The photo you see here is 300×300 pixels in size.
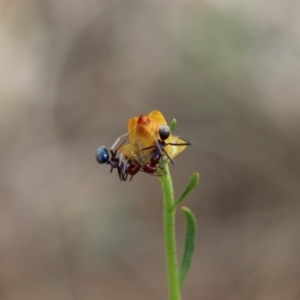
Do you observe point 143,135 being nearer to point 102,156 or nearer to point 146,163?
point 146,163

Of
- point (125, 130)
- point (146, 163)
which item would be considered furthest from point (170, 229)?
point (125, 130)

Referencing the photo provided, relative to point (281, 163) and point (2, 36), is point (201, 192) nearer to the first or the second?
point (281, 163)

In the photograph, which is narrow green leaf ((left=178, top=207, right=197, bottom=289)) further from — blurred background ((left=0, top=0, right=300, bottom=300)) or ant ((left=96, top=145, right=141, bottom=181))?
blurred background ((left=0, top=0, right=300, bottom=300))

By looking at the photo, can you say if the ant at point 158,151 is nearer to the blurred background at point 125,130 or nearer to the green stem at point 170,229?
the green stem at point 170,229

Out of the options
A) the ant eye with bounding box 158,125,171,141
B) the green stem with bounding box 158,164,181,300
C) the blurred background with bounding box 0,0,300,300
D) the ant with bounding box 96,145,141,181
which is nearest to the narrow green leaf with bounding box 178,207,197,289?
the green stem with bounding box 158,164,181,300

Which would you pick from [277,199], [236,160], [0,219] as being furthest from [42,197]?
[277,199]

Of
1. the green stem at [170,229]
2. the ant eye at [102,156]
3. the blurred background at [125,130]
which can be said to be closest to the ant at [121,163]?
the ant eye at [102,156]
